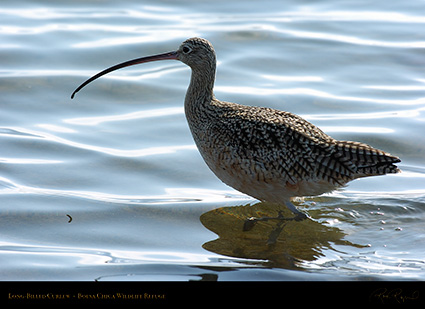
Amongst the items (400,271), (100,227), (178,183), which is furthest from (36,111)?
(400,271)

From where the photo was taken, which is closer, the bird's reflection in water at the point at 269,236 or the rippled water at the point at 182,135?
the rippled water at the point at 182,135

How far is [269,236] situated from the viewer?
673 centimetres

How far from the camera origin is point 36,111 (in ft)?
31.1

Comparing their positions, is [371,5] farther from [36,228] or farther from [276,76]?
[36,228]

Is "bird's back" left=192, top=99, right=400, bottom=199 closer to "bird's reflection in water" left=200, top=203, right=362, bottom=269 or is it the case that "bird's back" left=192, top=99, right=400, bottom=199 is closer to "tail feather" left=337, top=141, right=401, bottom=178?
"tail feather" left=337, top=141, right=401, bottom=178

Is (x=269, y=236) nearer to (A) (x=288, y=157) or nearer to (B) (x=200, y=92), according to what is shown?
(A) (x=288, y=157)

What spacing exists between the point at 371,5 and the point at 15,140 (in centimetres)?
807
